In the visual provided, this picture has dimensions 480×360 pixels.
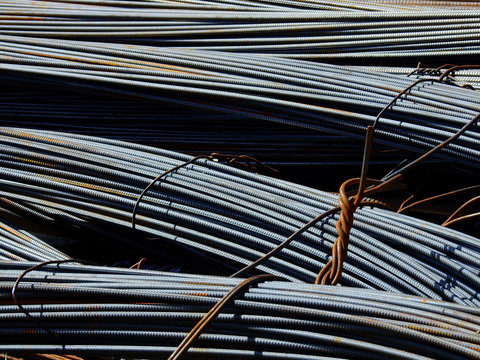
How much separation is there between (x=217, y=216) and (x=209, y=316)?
75 centimetres

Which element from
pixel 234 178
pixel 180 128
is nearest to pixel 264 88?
pixel 234 178

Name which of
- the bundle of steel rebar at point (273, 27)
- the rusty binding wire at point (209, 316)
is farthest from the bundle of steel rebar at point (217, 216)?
the bundle of steel rebar at point (273, 27)

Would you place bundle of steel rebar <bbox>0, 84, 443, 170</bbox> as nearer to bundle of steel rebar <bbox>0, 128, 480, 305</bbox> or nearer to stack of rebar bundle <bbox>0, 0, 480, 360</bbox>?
stack of rebar bundle <bbox>0, 0, 480, 360</bbox>

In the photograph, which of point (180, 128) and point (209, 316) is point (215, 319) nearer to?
point (209, 316)

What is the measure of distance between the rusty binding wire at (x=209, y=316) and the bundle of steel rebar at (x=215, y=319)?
23mm

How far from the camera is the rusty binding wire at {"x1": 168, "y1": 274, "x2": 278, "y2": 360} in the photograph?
1822 mm

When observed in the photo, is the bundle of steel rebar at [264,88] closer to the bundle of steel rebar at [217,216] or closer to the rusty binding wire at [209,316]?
the bundle of steel rebar at [217,216]

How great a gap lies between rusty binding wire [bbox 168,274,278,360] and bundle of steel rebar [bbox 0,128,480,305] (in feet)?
1.49

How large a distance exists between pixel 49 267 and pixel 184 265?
2.26 ft

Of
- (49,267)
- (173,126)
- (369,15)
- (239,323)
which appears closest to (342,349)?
(239,323)

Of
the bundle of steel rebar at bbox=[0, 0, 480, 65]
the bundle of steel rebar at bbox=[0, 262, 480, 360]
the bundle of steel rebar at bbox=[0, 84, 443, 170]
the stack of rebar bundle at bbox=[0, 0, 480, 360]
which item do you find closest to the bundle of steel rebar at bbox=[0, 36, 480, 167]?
the stack of rebar bundle at bbox=[0, 0, 480, 360]

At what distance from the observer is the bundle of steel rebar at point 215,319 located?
1.73 metres

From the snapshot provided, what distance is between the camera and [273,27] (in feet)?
11.9

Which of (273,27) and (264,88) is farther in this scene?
(273,27)
